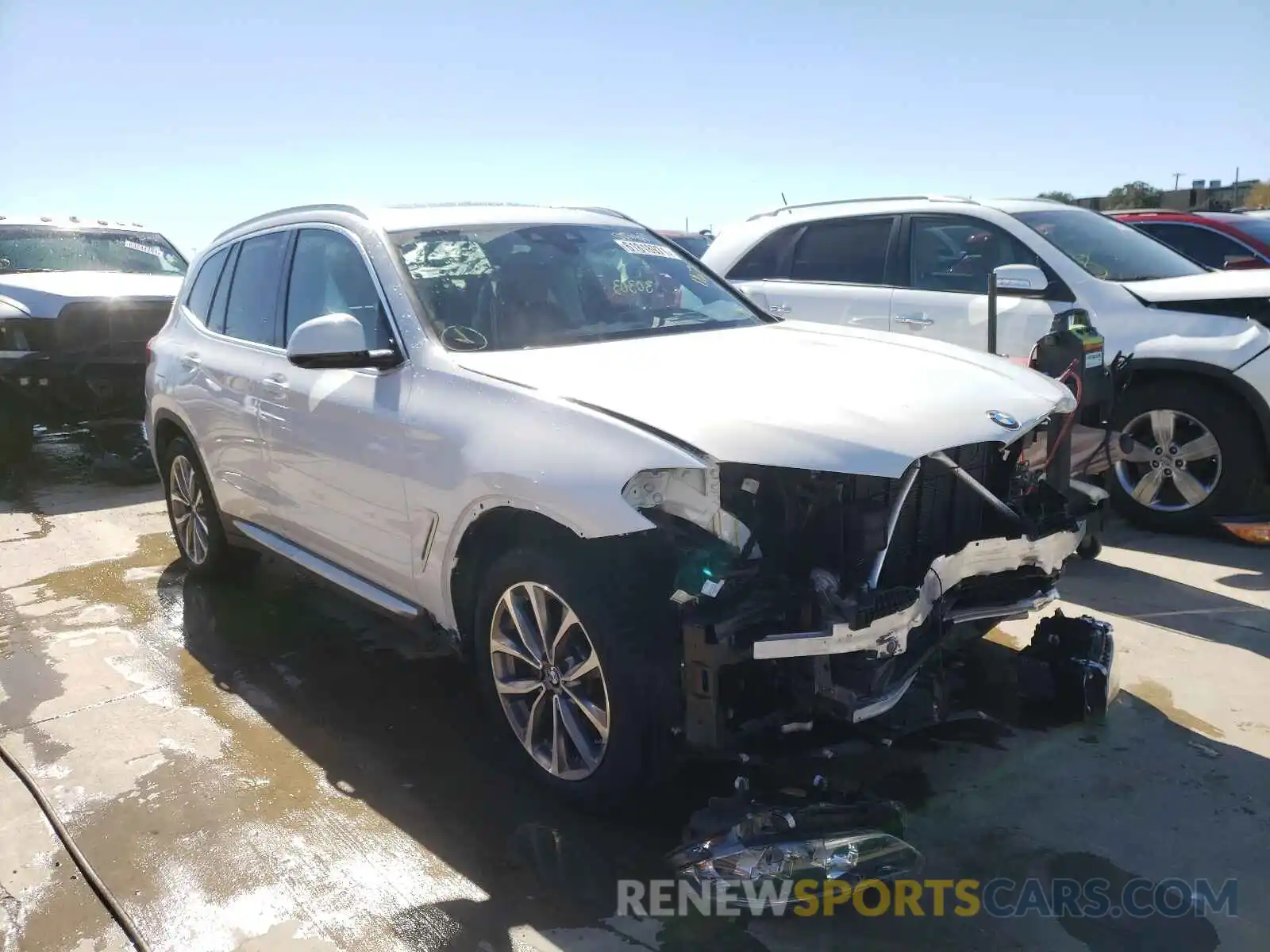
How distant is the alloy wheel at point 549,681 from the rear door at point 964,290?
3650mm

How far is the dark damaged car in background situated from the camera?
8047 millimetres

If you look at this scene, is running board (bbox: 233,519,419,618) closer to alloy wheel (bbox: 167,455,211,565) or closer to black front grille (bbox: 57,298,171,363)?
alloy wheel (bbox: 167,455,211,565)

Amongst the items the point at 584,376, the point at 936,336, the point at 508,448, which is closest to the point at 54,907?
the point at 508,448

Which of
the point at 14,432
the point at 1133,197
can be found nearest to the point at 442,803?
the point at 14,432

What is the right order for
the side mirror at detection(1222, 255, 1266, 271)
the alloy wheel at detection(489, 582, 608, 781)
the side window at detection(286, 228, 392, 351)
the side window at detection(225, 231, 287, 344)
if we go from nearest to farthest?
the alloy wheel at detection(489, 582, 608, 781) → the side window at detection(286, 228, 392, 351) → the side window at detection(225, 231, 287, 344) → the side mirror at detection(1222, 255, 1266, 271)

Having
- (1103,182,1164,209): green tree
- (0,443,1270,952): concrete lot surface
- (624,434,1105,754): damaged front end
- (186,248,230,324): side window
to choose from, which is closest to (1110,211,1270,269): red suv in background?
(0,443,1270,952): concrete lot surface

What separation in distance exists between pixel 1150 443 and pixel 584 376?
4007mm

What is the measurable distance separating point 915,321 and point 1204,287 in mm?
1576

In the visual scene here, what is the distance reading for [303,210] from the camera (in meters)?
4.31

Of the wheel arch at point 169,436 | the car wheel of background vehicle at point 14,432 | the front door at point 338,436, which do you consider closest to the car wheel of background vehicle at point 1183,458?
the front door at point 338,436

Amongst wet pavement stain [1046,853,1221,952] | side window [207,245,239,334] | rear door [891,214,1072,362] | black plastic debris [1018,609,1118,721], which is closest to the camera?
wet pavement stain [1046,853,1221,952]

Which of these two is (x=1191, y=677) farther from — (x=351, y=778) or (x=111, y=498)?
(x=111, y=498)

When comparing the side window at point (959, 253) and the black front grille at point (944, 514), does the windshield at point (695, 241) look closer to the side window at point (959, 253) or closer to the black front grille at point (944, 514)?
the side window at point (959, 253)

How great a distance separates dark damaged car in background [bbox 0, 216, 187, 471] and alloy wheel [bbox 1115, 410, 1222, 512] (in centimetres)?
755
